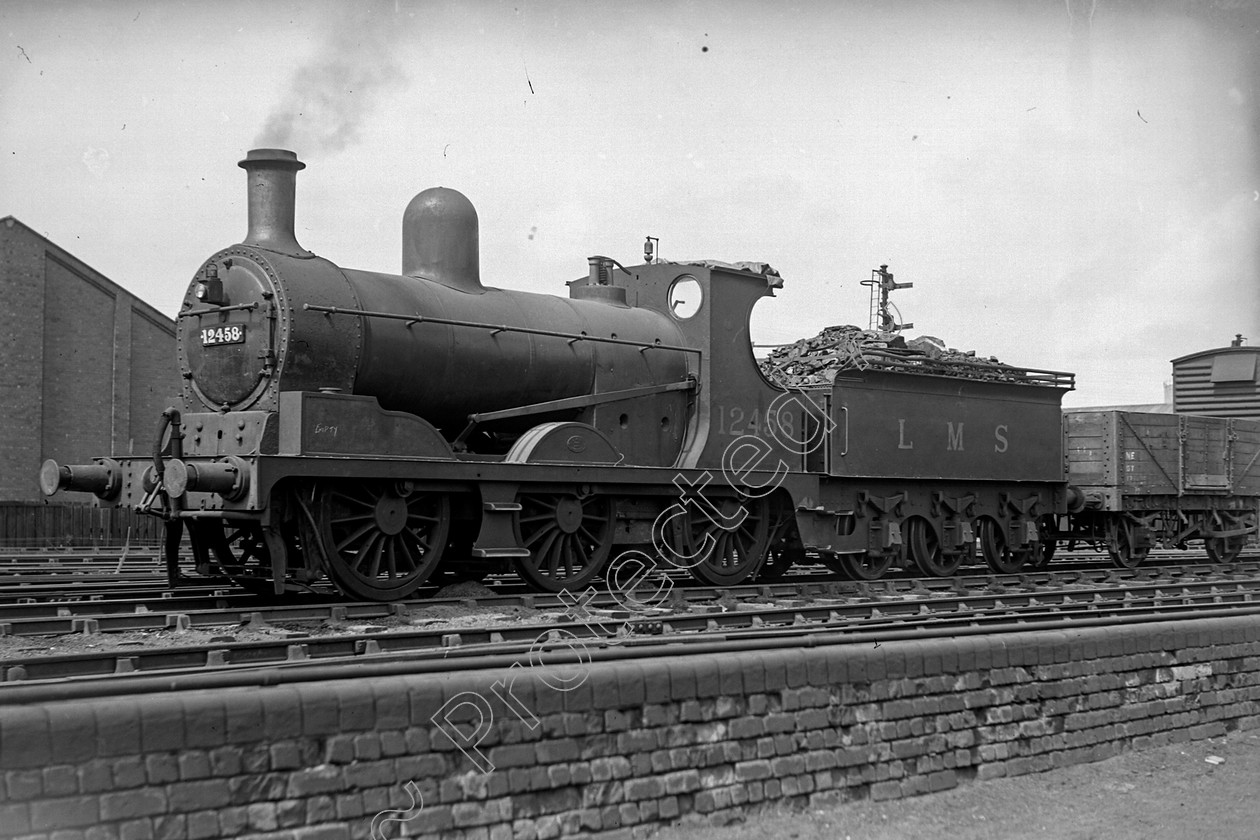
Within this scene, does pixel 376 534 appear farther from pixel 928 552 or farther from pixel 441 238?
pixel 928 552

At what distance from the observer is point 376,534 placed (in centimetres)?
962

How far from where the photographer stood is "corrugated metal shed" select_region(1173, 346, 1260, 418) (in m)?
27.5

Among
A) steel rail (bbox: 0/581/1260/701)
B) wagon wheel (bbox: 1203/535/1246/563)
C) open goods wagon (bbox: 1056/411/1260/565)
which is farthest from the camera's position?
wagon wheel (bbox: 1203/535/1246/563)

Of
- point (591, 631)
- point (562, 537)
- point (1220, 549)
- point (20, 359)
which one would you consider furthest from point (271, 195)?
point (20, 359)

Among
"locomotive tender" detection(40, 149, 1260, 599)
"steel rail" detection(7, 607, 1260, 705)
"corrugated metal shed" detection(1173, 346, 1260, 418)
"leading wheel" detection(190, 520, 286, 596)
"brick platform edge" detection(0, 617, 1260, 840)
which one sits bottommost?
"brick platform edge" detection(0, 617, 1260, 840)

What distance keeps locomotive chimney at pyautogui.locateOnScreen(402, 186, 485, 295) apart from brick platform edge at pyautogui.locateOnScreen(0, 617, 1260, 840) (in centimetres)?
558

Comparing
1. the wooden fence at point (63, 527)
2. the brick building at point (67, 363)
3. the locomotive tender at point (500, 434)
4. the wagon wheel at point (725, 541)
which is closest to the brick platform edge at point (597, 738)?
the locomotive tender at point (500, 434)

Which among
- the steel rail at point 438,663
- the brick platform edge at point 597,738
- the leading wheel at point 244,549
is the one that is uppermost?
the leading wheel at point 244,549

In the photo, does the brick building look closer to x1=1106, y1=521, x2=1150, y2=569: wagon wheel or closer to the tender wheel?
the tender wheel

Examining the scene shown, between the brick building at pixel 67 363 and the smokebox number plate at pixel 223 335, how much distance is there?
13.6m

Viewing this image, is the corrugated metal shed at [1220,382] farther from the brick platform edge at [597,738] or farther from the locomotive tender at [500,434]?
the brick platform edge at [597,738]

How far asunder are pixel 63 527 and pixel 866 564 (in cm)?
1349

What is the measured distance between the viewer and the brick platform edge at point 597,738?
4.71m

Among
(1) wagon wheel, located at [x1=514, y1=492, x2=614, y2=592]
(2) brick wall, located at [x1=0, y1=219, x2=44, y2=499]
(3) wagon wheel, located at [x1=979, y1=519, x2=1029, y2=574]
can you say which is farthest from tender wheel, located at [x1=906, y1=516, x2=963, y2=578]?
(2) brick wall, located at [x1=0, y1=219, x2=44, y2=499]
